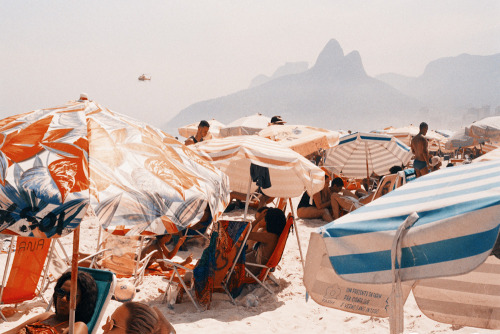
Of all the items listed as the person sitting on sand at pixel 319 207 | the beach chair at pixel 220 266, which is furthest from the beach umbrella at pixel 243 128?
the beach chair at pixel 220 266

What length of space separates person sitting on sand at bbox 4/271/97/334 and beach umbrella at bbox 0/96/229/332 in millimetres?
186

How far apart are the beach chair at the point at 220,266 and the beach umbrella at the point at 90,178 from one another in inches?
82.1

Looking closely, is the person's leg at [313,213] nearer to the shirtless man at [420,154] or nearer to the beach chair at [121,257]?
the shirtless man at [420,154]

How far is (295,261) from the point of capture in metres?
6.62

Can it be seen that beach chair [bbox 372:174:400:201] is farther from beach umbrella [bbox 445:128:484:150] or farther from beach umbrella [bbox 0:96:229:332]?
beach umbrella [bbox 445:128:484:150]

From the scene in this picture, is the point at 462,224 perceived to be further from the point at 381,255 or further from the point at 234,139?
the point at 234,139

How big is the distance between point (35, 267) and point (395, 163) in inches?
362

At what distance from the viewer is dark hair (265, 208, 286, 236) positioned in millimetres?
5277

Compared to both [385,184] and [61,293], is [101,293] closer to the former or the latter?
[61,293]

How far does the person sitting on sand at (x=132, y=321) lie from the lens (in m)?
2.40

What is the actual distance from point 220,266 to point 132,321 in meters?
2.54

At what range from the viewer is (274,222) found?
17.3 ft

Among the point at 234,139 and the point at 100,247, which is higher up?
the point at 234,139

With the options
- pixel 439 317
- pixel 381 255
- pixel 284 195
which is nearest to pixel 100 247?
pixel 284 195
